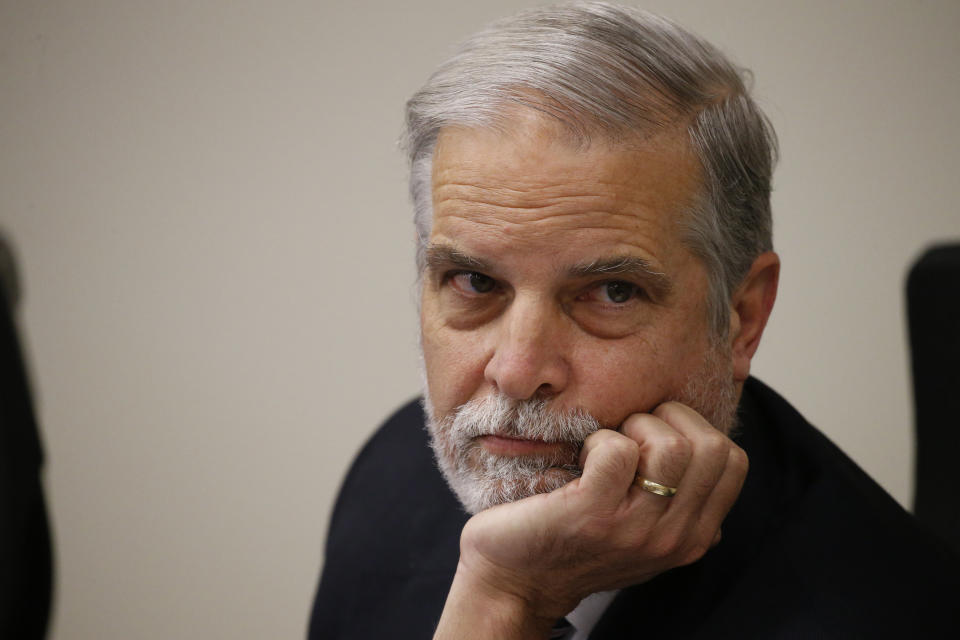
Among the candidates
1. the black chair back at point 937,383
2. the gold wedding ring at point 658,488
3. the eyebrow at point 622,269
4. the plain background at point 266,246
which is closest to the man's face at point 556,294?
the eyebrow at point 622,269

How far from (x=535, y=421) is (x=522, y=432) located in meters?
0.03

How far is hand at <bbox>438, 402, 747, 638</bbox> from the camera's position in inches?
51.3

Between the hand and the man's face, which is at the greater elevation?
the man's face

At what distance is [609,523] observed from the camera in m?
1.31

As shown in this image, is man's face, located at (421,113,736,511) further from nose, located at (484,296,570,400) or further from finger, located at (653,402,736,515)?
finger, located at (653,402,736,515)

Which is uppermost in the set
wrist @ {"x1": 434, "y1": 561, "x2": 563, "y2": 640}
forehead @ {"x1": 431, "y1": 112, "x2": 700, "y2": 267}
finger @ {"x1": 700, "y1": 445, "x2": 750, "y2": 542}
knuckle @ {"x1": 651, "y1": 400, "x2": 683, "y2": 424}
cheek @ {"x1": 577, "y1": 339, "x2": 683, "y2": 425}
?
forehead @ {"x1": 431, "y1": 112, "x2": 700, "y2": 267}

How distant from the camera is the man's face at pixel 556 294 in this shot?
1367 mm

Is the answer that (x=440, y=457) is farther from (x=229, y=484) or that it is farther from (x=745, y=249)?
(x=229, y=484)

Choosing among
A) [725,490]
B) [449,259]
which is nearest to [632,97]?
[449,259]

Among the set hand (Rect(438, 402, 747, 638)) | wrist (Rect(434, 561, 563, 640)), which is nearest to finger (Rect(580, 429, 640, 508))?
hand (Rect(438, 402, 747, 638))

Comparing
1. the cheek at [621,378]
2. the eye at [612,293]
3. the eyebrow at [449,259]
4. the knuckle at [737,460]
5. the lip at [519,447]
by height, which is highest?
the eyebrow at [449,259]

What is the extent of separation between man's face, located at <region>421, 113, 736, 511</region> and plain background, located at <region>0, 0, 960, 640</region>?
0.99 m

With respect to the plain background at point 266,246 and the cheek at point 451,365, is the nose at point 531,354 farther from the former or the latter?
the plain background at point 266,246

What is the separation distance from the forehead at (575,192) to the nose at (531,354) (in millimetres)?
98
